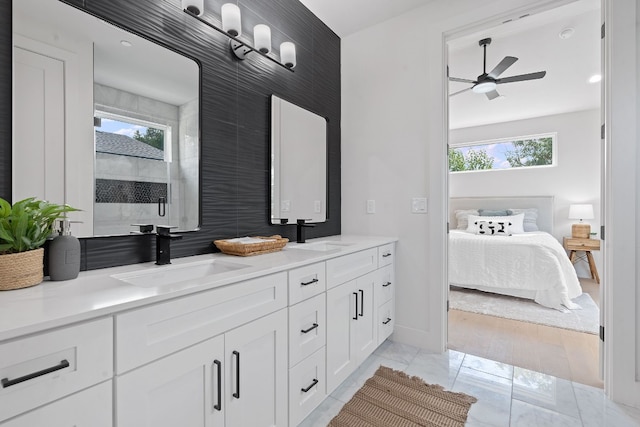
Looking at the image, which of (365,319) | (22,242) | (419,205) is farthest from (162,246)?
(419,205)

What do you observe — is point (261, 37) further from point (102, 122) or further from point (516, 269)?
point (516, 269)

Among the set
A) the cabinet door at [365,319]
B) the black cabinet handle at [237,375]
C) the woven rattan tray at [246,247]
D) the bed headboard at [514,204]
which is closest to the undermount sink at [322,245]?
the cabinet door at [365,319]

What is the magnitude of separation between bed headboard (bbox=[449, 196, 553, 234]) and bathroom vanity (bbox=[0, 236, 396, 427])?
480 cm

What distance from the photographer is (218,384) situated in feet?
3.29

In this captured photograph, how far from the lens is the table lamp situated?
4.60 meters

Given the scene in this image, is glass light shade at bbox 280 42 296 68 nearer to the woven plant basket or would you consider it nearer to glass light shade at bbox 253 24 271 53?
glass light shade at bbox 253 24 271 53

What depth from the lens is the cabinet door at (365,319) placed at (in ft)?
6.07

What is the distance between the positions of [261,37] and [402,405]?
7.27ft

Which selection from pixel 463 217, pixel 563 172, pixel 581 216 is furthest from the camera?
pixel 463 217

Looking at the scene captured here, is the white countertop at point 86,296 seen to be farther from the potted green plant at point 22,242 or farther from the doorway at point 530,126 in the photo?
the doorway at point 530,126

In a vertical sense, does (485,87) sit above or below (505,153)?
above

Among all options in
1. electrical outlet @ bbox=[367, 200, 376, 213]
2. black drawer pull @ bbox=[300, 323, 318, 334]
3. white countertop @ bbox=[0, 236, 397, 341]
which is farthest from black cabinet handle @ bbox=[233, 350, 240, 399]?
electrical outlet @ bbox=[367, 200, 376, 213]

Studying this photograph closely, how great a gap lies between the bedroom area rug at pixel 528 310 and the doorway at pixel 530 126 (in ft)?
0.58

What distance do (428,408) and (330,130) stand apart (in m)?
2.08
